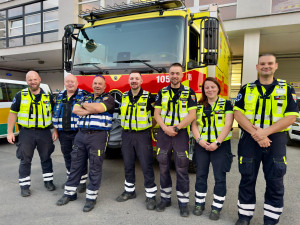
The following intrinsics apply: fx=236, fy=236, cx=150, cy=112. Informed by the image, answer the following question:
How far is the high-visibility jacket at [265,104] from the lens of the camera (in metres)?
2.43

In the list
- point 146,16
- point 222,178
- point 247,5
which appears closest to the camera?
point 222,178

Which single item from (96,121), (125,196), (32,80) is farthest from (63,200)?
(32,80)

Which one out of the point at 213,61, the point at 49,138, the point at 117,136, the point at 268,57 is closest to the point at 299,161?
the point at 213,61

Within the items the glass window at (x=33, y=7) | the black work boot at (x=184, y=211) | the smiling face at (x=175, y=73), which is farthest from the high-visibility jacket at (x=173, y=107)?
the glass window at (x=33, y=7)

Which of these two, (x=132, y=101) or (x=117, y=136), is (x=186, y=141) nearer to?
(x=132, y=101)

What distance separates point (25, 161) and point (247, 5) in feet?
27.1

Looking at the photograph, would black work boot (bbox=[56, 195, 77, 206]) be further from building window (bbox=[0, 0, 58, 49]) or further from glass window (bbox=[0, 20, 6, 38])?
glass window (bbox=[0, 20, 6, 38])

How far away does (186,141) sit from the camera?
9.65 feet

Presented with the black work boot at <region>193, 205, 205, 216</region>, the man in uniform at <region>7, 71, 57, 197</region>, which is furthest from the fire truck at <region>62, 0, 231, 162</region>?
A: the black work boot at <region>193, 205, 205, 216</region>

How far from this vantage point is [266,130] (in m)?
2.41

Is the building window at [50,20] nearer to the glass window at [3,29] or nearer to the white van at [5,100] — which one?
the glass window at [3,29]

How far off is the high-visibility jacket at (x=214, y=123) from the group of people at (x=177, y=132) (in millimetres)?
11

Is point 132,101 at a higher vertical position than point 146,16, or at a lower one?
lower

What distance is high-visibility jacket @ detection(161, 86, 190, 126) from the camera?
2.91 m
